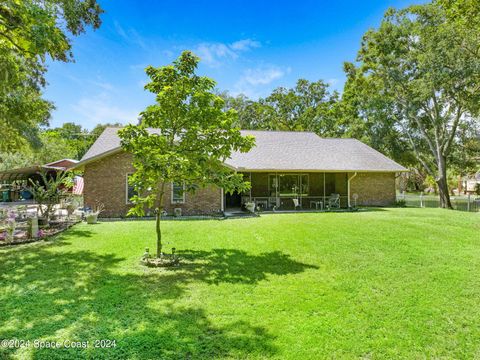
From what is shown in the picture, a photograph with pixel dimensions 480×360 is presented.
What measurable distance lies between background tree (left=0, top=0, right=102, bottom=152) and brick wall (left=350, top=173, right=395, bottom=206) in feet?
58.0

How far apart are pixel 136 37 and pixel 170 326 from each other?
15158 mm

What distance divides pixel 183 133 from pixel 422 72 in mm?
20713

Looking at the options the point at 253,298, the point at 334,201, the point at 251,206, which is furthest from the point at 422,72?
the point at 253,298

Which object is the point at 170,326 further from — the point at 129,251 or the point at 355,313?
the point at 129,251

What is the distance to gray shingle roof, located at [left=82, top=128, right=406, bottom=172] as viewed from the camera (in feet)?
60.1

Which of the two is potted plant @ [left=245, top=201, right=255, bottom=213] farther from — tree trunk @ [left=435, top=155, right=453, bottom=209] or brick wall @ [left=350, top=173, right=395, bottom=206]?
tree trunk @ [left=435, top=155, right=453, bottom=209]

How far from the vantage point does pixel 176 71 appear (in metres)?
7.76

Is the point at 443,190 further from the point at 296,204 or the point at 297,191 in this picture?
the point at 296,204

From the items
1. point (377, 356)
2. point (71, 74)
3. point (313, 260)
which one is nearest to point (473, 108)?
point (313, 260)

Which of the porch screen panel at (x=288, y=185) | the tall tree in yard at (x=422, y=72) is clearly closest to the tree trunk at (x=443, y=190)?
the tall tree in yard at (x=422, y=72)

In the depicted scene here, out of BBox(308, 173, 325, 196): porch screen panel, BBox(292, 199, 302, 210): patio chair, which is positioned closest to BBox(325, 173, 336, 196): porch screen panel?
BBox(308, 173, 325, 196): porch screen panel

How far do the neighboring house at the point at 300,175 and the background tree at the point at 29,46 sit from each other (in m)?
4.42

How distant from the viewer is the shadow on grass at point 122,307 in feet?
12.9

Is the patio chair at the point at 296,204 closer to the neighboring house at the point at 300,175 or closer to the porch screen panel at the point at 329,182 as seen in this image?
the neighboring house at the point at 300,175
